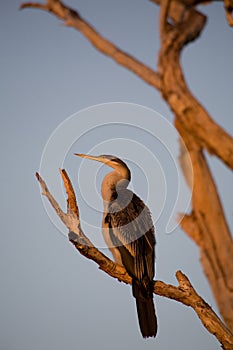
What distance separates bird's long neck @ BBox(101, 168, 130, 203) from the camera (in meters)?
5.47

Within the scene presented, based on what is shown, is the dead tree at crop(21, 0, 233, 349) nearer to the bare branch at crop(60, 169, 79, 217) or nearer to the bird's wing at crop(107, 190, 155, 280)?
the bare branch at crop(60, 169, 79, 217)

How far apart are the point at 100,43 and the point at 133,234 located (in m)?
2.33

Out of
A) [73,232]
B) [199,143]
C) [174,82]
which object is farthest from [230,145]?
[73,232]

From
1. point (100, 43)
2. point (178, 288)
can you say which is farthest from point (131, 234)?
point (100, 43)

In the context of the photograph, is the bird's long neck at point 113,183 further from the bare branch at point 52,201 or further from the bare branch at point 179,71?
the bare branch at point 179,71

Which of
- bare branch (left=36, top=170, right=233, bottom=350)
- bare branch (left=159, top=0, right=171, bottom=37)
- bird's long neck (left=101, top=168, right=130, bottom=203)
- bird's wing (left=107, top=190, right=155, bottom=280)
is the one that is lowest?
bare branch (left=36, top=170, right=233, bottom=350)

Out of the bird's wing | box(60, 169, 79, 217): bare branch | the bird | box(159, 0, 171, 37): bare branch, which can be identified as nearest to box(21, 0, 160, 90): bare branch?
box(159, 0, 171, 37): bare branch

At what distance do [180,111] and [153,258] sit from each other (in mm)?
2407

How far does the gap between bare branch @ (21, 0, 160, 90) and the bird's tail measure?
2.24 metres

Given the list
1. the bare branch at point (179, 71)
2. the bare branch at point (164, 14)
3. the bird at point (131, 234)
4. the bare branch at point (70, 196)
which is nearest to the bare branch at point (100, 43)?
the bare branch at point (179, 71)

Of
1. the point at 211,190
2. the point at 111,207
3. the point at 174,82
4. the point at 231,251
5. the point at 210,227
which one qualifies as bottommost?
the point at 231,251

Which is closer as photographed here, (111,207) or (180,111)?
(180,111)

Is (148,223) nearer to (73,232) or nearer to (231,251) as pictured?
(73,232)

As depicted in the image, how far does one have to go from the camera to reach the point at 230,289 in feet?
10.1
